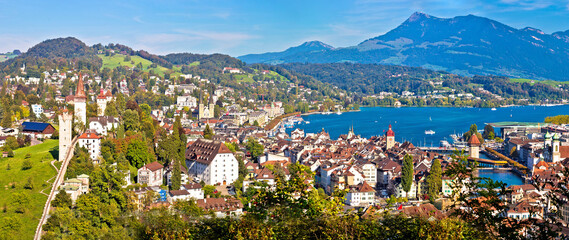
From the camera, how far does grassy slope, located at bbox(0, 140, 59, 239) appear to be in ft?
50.8

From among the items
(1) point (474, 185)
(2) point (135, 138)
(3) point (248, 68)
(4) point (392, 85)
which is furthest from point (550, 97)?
(1) point (474, 185)

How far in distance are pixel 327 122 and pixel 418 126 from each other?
11242 mm

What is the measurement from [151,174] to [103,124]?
4952 mm

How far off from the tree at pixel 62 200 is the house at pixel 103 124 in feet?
22.1

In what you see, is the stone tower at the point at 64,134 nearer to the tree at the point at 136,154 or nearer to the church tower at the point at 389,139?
the tree at the point at 136,154

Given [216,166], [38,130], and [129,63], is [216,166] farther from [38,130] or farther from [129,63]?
[129,63]

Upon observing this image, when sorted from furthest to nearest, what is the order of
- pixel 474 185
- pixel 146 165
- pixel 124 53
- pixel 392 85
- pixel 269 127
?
pixel 392 85
pixel 124 53
pixel 269 127
pixel 146 165
pixel 474 185

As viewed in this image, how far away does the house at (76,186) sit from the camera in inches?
686

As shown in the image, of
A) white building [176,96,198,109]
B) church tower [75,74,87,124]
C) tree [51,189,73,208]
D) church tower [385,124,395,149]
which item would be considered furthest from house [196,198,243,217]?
white building [176,96,198,109]

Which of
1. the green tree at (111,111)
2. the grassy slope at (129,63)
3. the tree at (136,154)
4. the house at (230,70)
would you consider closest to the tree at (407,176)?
the tree at (136,154)

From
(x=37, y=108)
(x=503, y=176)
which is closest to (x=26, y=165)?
(x=37, y=108)

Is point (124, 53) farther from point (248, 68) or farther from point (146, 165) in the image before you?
point (146, 165)

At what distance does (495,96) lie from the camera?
10712 cm

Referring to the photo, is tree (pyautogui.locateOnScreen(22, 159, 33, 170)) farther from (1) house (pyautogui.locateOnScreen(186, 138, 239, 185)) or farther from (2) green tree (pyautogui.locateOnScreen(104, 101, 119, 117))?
(2) green tree (pyautogui.locateOnScreen(104, 101, 119, 117))
